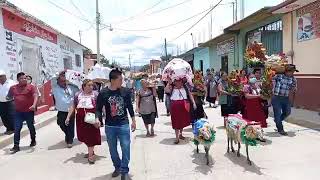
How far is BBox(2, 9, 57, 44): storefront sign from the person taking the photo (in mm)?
15367

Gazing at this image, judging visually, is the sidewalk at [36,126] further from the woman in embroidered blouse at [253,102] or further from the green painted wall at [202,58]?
the green painted wall at [202,58]

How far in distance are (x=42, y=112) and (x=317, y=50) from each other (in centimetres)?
1080

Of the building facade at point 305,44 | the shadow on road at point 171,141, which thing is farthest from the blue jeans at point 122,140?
the building facade at point 305,44

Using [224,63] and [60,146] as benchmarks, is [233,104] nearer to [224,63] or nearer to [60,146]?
[60,146]

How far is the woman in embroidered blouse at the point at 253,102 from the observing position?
9.73 meters

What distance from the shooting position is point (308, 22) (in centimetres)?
1554

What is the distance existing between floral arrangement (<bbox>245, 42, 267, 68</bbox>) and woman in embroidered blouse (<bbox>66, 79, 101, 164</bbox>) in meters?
3.98

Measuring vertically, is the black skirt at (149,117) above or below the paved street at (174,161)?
above

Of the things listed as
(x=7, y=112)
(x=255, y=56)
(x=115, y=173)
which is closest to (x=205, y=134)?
(x=115, y=173)

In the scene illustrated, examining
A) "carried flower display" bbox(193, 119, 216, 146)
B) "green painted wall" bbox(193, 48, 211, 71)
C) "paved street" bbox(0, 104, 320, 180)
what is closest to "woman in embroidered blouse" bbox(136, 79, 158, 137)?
"paved street" bbox(0, 104, 320, 180)

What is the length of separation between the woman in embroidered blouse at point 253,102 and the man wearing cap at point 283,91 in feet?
2.93

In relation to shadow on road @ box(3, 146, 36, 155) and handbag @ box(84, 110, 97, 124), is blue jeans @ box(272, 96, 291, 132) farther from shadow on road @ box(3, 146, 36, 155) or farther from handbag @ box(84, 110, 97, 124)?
shadow on road @ box(3, 146, 36, 155)

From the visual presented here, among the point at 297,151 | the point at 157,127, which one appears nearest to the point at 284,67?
the point at 297,151

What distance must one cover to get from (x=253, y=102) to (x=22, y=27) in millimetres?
10888
